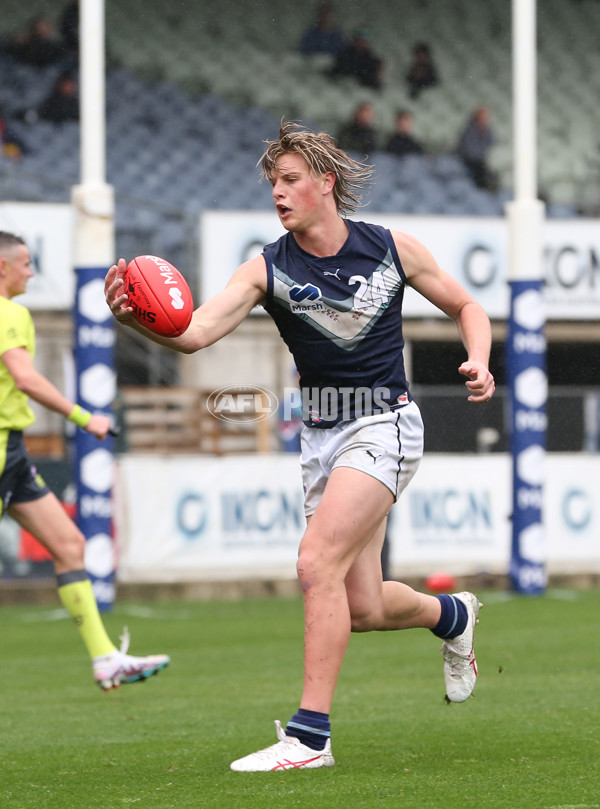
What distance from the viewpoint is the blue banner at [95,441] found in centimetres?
1183

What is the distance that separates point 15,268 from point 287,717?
101 inches

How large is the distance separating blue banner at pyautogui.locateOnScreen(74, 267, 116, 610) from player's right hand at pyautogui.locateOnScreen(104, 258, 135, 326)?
7280mm

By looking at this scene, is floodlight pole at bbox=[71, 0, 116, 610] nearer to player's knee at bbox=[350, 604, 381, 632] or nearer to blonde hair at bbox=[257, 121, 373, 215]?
blonde hair at bbox=[257, 121, 373, 215]

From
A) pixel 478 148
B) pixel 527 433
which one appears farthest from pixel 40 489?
pixel 478 148

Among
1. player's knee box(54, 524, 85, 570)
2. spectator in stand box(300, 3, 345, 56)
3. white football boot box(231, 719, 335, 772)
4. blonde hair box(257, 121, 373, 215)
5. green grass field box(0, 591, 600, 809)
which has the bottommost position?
green grass field box(0, 591, 600, 809)

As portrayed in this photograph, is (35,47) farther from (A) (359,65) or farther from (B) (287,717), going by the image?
(B) (287,717)

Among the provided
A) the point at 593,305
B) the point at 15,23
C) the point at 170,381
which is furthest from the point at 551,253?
the point at 15,23

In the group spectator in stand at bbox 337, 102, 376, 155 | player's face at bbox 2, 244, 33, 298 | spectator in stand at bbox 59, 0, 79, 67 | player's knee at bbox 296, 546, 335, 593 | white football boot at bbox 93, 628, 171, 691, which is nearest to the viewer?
player's knee at bbox 296, 546, 335, 593

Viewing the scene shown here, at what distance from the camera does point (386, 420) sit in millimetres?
5000

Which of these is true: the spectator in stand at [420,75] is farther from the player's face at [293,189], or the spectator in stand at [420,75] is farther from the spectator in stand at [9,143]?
the player's face at [293,189]

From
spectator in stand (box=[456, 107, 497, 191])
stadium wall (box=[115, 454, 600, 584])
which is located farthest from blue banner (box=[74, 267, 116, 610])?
spectator in stand (box=[456, 107, 497, 191])

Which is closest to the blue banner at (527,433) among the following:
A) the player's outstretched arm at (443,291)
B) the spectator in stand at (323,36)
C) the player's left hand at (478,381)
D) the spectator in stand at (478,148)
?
the spectator in stand at (478,148)

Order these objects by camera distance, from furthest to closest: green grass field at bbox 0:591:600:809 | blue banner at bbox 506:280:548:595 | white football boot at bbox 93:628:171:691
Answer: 1. blue banner at bbox 506:280:548:595
2. white football boot at bbox 93:628:171:691
3. green grass field at bbox 0:591:600:809

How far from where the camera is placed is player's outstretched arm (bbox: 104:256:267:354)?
180 inches
